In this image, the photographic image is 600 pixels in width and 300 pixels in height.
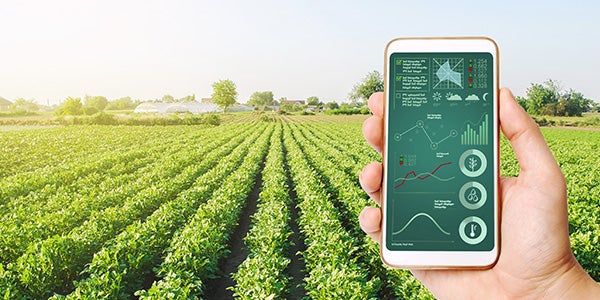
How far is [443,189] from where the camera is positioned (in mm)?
3033

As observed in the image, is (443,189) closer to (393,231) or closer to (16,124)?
(393,231)

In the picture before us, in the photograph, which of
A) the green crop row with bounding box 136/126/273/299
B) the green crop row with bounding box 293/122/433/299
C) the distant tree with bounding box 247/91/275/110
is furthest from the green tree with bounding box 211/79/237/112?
the green crop row with bounding box 136/126/273/299

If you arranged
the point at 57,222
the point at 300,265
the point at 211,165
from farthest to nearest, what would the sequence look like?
the point at 211,165, the point at 57,222, the point at 300,265

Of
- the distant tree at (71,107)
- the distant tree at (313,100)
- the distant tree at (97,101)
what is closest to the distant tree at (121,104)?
the distant tree at (97,101)

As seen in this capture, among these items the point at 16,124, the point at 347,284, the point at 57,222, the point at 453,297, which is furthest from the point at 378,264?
the point at 16,124

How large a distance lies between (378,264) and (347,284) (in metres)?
2.03

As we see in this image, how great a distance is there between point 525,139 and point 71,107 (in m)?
100

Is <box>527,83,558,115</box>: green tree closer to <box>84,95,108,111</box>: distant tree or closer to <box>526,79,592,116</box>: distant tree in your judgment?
<box>526,79,592,116</box>: distant tree

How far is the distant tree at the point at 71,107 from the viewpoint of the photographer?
291 feet

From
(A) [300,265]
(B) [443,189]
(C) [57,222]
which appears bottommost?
(A) [300,265]

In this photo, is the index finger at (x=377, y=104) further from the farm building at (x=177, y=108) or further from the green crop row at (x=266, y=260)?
the farm building at (x=177, y=108)

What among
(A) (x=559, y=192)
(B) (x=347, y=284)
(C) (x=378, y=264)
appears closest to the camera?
(A) (x=559, y=192)

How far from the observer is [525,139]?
280 centimetres

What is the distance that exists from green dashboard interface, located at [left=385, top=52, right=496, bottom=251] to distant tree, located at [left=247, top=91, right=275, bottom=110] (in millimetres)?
134679
